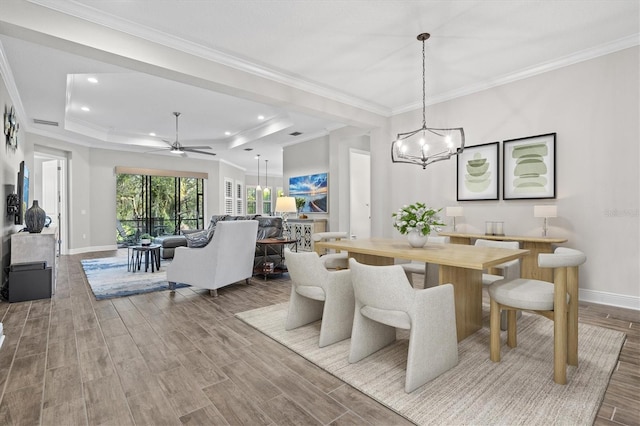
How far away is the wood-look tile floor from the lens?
5.66ft

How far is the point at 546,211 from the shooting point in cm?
376

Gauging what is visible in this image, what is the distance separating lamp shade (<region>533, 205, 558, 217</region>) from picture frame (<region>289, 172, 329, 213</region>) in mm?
4117

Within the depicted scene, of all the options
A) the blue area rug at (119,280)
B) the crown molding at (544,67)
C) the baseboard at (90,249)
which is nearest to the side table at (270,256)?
the blue area rug at (119,280)

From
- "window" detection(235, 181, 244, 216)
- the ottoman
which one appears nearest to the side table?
the ottoman

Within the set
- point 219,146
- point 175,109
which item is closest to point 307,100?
point 175,109

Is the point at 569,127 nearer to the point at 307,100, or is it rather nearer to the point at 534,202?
the point at 534,202

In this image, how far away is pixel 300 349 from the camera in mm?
2510

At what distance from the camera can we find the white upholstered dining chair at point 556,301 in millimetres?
1997

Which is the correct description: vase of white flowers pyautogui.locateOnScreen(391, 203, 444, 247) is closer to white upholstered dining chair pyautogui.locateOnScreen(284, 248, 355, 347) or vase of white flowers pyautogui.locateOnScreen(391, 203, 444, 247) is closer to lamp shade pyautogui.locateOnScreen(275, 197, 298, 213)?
white upholstered dining chair pyautogui.locateOnScreen(284, 248, 355, 347)

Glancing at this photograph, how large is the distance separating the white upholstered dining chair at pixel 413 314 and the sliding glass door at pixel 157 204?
353 inches

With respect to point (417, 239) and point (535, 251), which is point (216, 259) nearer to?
point (417, 239)

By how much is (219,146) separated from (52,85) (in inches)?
183

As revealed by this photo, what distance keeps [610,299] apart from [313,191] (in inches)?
212

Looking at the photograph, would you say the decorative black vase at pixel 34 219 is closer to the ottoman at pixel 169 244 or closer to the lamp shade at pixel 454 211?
the ottoman at pixel 169 244
